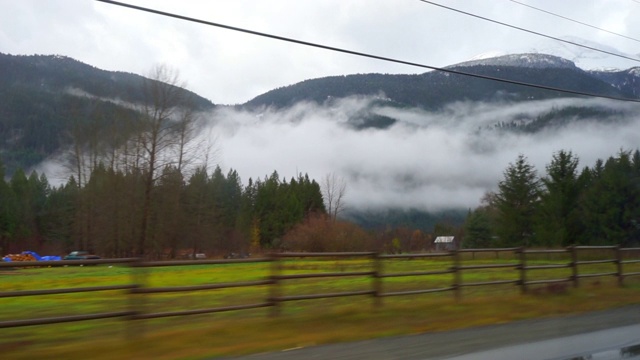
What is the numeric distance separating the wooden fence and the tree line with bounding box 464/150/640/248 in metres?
21.9

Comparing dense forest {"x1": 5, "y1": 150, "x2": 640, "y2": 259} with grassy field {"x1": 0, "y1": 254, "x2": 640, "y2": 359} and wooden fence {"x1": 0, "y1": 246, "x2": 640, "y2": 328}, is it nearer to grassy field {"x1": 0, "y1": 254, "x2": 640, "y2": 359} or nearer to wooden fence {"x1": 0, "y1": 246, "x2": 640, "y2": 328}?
wooden fence {"x1": 0, "y1": 246, "x2": 640, "y2": 328}

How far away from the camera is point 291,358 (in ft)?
30.4

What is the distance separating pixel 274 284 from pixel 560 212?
3808 centimetres

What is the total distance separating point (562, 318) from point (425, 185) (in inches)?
2913

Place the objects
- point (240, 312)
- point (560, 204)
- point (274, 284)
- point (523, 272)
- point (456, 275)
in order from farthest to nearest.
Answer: point (560, 204) < point (523, 272) < point (456, 275) < point (240, 312) < point (274, 284)

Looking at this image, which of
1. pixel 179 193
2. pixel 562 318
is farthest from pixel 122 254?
pixel 562 318

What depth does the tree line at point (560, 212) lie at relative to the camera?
144 ft

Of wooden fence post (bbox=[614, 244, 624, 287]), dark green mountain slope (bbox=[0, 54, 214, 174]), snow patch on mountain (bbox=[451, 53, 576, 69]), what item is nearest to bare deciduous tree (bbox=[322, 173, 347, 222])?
dark green mountain slope (bbox=[0, 54, 214, 174])

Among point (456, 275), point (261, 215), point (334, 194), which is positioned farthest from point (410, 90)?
point (456, 275)

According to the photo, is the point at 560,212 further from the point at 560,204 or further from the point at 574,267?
the point at 574,267

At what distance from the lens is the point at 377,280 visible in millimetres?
13914

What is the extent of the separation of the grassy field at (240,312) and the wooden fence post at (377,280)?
0.17 metres

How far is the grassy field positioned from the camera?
9.84 meters

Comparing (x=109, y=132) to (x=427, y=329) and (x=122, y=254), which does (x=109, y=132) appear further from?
(x=427, y=329)
